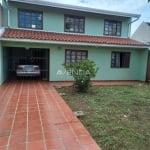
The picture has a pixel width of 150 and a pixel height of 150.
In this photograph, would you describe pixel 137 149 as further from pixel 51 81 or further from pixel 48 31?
pixel 48 31

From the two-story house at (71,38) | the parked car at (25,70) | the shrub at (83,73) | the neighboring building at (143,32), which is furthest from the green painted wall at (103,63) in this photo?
the neighboring building at (143,32)

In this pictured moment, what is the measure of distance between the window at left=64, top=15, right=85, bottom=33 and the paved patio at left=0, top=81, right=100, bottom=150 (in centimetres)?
908

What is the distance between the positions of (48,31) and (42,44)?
2.50m

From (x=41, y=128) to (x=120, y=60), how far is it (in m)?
11.0

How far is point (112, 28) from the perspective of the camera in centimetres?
1528

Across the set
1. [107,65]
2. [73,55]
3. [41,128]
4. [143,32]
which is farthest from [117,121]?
[143,32]

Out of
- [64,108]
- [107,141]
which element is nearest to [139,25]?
[64,108]

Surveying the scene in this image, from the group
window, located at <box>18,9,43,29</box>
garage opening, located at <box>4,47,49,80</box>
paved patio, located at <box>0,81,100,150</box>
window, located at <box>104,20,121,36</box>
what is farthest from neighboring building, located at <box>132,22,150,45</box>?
paved patio, located at <box>0,81,100,150</box>

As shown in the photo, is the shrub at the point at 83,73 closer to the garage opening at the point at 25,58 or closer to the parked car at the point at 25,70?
the parked car at the point at 25,70

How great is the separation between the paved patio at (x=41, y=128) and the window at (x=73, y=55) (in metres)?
6.41

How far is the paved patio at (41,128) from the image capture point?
3.38 meters

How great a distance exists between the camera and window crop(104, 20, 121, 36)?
1507 cm

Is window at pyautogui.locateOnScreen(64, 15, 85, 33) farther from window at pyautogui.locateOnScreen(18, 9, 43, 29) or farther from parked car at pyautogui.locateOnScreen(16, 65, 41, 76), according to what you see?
parked car at pyautogui.locateOnScreen(16, 65, 41, 76)

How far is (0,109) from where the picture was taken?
5.57 m
